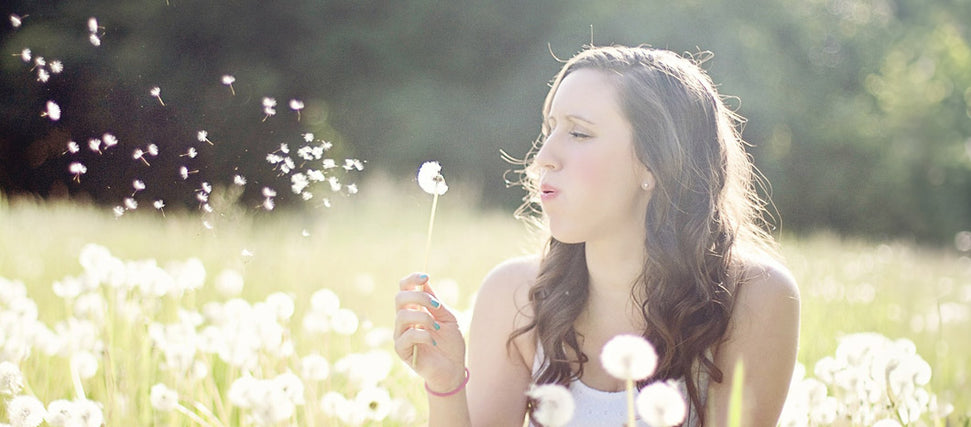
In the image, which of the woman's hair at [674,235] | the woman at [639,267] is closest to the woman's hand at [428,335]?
the woman at [639,267]

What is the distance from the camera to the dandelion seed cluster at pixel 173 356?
78.1 inches

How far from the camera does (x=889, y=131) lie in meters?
20.9

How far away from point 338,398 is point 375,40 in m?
13.0

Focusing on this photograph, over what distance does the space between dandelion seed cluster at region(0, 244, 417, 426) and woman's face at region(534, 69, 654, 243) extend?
23.2 inches

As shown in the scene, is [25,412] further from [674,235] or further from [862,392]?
[862,392]

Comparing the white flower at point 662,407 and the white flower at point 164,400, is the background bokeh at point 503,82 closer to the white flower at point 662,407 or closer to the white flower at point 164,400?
the white flower at point 164,400

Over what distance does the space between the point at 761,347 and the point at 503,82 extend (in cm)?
1409

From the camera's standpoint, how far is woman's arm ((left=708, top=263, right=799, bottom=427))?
2215 mm

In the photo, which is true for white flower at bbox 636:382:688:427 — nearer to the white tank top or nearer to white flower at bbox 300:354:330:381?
the white tank top

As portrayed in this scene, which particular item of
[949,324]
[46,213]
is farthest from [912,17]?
[46,213]

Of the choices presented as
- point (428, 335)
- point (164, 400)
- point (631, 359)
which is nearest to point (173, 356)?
point (164, 400)

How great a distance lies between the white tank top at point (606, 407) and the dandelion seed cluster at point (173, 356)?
1.44 ft

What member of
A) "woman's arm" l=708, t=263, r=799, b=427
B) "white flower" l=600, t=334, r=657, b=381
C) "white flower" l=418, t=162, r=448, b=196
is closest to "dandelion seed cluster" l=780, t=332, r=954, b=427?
"woman's arm" l=708, t=263, r=799, b=427

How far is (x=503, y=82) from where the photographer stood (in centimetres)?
1608
